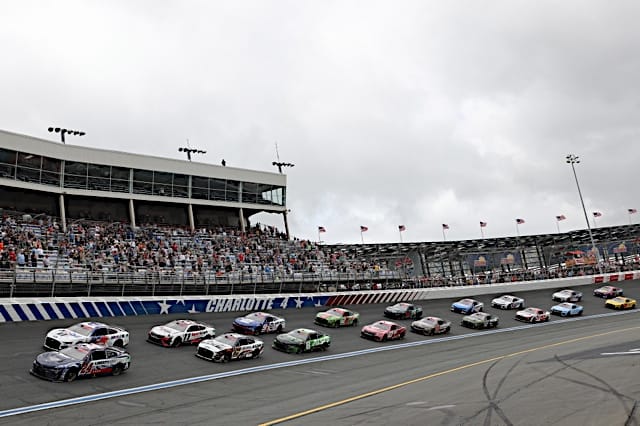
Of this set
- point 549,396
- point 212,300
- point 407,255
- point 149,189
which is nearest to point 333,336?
point 212,300

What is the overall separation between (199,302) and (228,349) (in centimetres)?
1103

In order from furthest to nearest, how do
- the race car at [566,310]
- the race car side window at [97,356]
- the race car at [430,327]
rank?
1. the race car at [566,310]
2. the race car at [430,327]
3. the race car side window at [97,356]

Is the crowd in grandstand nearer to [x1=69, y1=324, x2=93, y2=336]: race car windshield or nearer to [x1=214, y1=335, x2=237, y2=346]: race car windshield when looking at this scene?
[x1=69, y1=324, x2=93, y2=336]: race car windshield

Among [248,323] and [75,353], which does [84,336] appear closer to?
[75,353]

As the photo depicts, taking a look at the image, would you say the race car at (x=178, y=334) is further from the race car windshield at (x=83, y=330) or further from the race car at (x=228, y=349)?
the race car windshield at (x=83, y=330)

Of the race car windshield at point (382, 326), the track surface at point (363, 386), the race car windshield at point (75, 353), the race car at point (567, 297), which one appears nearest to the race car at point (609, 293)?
the race car at point (567, 297)

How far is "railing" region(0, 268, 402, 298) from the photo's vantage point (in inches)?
1037

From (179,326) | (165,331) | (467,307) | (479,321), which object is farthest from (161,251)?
(467,307)

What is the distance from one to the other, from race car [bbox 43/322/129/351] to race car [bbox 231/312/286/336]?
682 cm

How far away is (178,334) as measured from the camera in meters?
23.5

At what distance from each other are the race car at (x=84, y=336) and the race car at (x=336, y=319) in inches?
506

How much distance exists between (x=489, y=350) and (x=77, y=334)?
19395mm

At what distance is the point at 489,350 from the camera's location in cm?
2717

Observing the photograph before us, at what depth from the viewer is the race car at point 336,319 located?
32.1 meters
